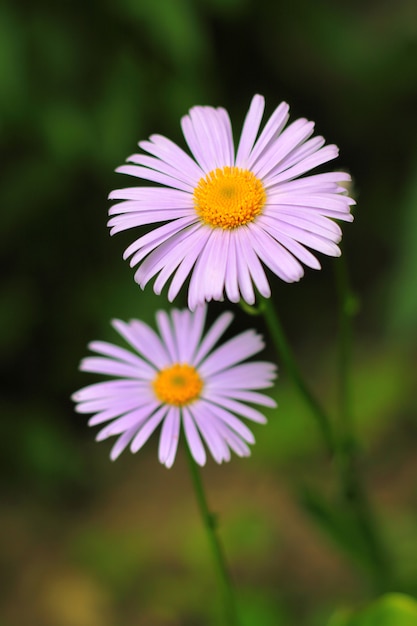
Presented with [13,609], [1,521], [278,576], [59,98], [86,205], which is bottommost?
[278,576]

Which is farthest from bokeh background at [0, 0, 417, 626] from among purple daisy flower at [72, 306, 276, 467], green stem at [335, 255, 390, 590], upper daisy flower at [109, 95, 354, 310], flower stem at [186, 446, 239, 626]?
upper daisy flower at [109, 95, 354, 310]

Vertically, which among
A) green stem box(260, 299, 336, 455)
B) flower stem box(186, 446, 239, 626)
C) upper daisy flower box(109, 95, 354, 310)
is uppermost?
upper daisy flower box(109, 95, 354, 310)

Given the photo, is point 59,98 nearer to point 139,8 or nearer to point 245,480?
point 139,8

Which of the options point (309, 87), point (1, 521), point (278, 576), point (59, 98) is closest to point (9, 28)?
point (59, 98)

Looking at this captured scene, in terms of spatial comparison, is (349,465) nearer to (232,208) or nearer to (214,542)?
(214,542)

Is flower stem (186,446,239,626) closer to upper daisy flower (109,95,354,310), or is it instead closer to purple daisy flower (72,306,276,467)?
purple daisy flower (72,306,276,467)

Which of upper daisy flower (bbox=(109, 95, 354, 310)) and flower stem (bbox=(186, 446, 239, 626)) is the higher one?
upper daisy flower (bbox=(109, 95, 354, 310))

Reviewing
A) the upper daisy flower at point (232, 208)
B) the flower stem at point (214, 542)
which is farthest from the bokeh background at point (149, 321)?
the upper daisy flower at point (232, 208)

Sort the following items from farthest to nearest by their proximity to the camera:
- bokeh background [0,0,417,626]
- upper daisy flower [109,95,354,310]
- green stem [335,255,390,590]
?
1. bokeh background [0,0,417,626]
2. green stem [335,255,390,590]
3. upper daisy flower [109,95,354,310]
